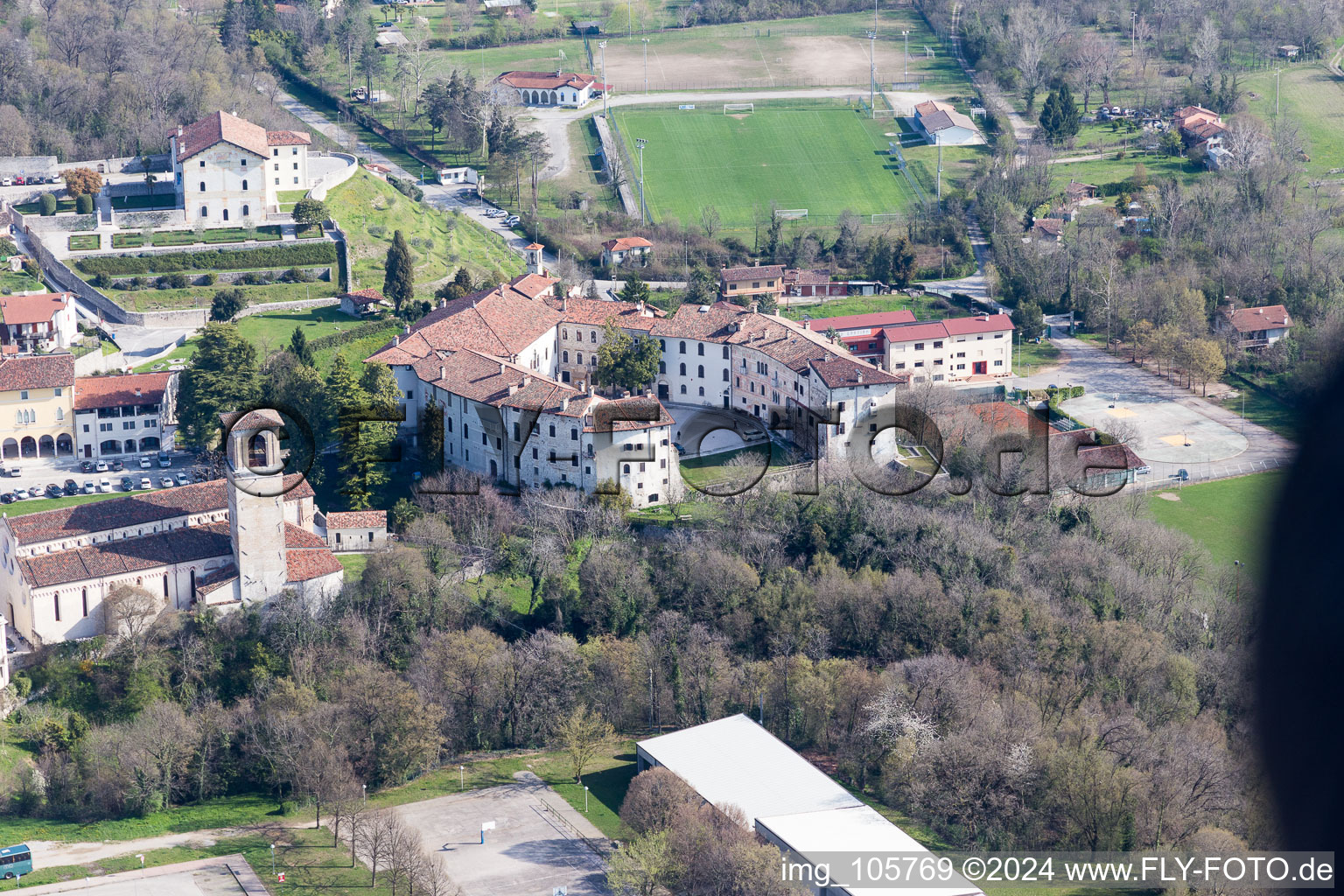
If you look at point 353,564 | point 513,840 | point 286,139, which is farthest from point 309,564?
point 286,139

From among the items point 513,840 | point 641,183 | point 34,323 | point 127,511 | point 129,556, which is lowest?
point 513,840

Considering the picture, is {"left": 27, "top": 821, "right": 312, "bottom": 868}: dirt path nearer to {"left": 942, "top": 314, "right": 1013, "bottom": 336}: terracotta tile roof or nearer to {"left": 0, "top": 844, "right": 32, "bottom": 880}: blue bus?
{"left": 0, "top": 844, "right": 32, "bottom": 880}: blue bus

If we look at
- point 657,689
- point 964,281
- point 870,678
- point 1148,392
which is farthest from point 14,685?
point 964,281

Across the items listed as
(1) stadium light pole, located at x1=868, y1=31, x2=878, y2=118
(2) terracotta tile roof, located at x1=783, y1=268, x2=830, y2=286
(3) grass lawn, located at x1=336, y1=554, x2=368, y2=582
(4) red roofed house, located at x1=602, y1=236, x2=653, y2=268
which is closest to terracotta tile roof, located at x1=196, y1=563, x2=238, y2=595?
(3) grass lawn, located at x1=336, y1=554, x2=368, y2=582

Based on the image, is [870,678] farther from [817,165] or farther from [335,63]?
[335,63]

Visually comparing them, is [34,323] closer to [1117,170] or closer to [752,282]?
[752,282]

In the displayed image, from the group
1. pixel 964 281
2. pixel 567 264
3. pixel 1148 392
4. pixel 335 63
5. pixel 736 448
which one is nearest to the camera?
pixel 736 448
